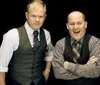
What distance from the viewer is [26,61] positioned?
2869mm

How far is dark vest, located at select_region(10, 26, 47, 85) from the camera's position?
2820 mm

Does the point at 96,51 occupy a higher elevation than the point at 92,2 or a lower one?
lower

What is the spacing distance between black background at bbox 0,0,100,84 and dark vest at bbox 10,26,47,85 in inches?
53.9

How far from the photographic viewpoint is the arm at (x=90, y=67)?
2709 millimetres

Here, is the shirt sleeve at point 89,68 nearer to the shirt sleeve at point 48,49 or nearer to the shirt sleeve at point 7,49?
the shirt sleeve at point 48,49

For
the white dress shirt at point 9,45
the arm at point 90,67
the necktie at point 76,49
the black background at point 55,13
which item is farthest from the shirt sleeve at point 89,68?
the black background at point 55,13

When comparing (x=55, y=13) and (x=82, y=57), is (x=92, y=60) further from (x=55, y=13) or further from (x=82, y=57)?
(x=55, y=13)

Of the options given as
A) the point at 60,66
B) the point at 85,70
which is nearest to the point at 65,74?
the point at 60,66

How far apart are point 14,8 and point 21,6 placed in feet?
0.36

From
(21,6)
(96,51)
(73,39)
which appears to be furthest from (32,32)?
(21,6)

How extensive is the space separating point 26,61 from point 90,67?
0.63m

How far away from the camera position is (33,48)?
9.37 feet

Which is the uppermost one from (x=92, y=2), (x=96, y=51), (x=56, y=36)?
(x=92, y=2)

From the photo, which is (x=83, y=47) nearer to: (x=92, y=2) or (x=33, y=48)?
(x=33, y=48)
